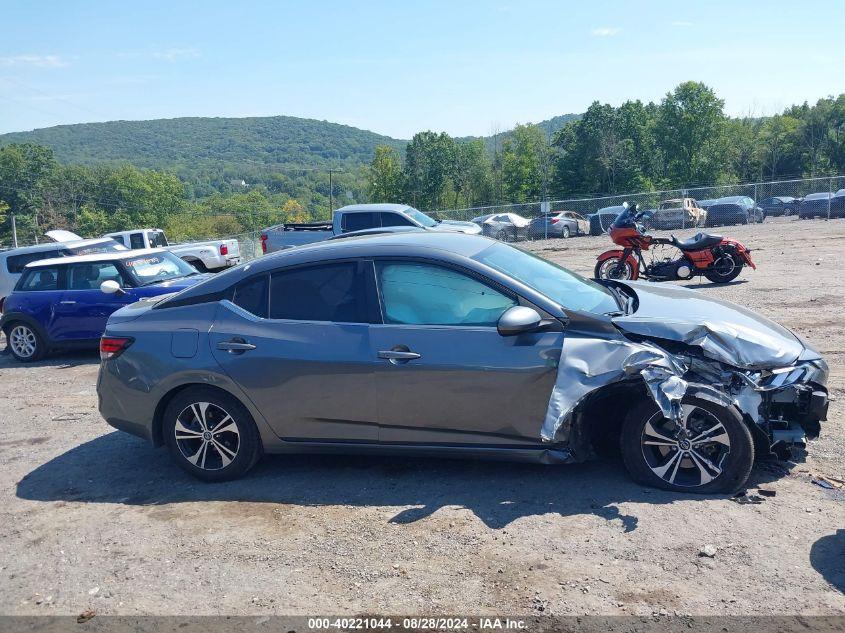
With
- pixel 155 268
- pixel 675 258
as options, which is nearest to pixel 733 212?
pixel 675 258

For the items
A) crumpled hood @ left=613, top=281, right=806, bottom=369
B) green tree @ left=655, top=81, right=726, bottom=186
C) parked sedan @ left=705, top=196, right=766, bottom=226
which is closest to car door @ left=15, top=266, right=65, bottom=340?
crumpled hood @ left=613, top=281, right=806, bottom=369

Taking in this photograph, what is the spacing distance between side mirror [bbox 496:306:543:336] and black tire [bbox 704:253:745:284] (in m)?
10.3

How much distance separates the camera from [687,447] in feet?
15.2

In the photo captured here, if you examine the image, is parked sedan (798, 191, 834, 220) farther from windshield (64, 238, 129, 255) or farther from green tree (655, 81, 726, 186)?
green tree (655, 81, 726, 186)

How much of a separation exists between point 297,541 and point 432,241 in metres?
2.29

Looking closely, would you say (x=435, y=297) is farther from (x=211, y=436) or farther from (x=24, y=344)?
(x=24, y=344)

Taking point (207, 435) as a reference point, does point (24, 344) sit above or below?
below

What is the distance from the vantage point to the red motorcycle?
13.7 meters

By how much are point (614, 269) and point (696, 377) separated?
9.95 meters

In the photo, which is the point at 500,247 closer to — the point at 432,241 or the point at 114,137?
the point at 432,241

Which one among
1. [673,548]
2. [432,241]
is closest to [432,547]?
[673,548]

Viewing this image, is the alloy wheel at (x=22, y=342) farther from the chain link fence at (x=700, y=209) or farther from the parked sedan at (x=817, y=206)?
the parked sedan at (x=817, y=206)

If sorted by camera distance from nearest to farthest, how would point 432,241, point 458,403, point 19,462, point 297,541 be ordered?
point 297,541 → point 458,403 → point 432,241 → point 19,462

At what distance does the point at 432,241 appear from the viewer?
5438 millimetres
